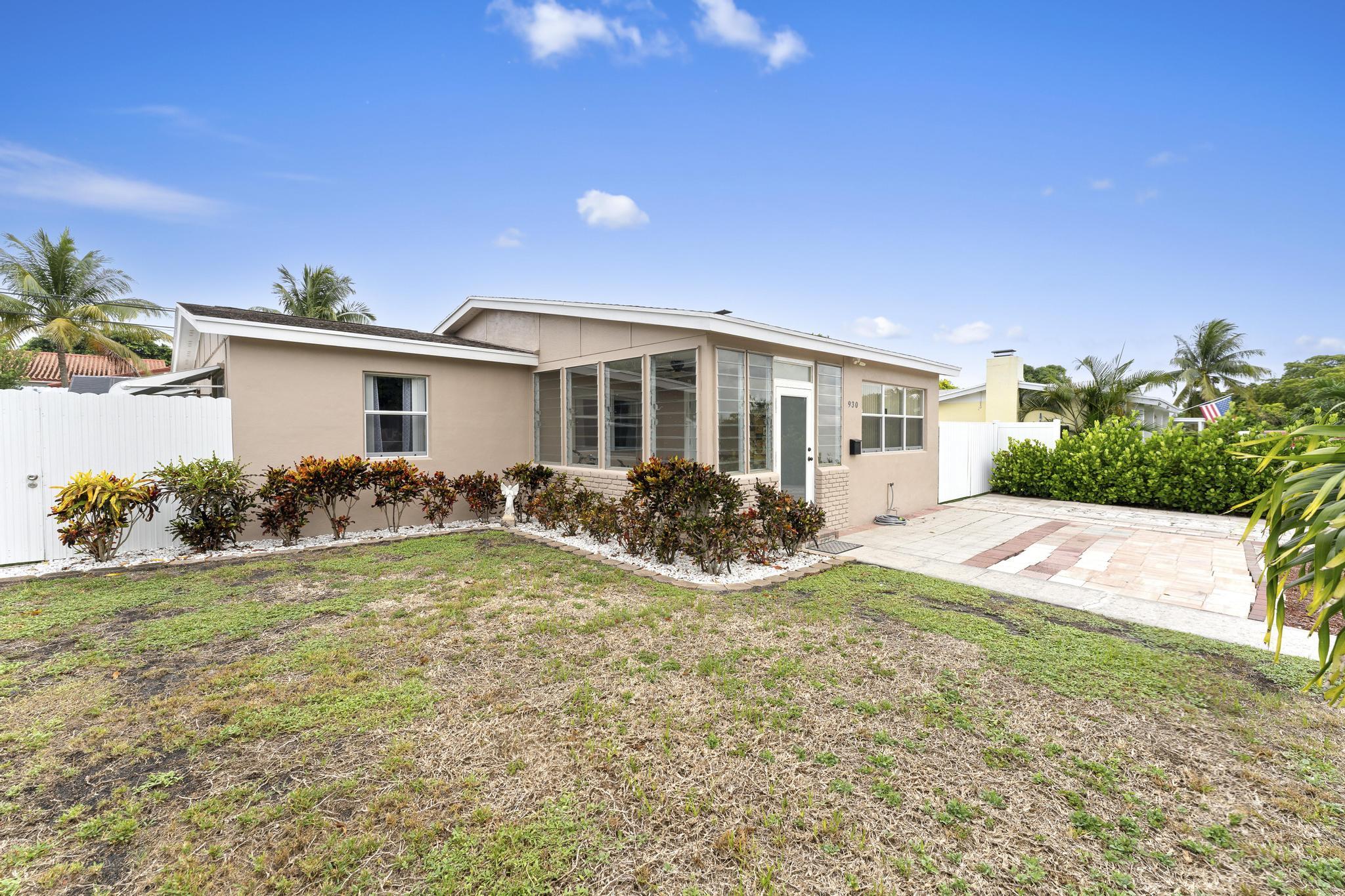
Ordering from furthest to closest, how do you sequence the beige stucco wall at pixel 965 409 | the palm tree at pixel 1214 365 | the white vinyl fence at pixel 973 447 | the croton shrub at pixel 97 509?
the palm tree at pixel 1214 365
the beige stucco wall at pixel 965 409
the white vinyl fence at pixel 973 447
the croton shrub at pixel 97 509

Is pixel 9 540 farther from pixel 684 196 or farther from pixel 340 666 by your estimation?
pixel 684 196

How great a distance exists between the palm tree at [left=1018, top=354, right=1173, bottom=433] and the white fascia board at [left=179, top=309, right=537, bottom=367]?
15411mm

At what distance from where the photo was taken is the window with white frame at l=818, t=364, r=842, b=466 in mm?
9383

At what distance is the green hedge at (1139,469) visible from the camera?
36.5 feet

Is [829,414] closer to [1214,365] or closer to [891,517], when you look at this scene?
[891,517]

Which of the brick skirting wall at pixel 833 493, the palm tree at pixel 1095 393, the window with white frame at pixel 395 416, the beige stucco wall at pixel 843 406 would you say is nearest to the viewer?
the beige stucco wall at pixel 843 406

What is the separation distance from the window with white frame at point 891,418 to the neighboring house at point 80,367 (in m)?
29.9

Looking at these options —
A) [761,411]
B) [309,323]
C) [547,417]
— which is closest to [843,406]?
[761,411]

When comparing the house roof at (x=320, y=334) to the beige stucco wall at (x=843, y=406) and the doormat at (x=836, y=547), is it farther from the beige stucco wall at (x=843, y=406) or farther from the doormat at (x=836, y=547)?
the doormat at (x=836, y=547)

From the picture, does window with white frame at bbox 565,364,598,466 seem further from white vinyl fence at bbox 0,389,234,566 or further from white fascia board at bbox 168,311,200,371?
white fascia board at bbox 168,311,200,371

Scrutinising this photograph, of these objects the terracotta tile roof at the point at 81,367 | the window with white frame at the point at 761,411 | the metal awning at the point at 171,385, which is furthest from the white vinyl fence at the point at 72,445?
the terracotta tile roof at the point at 81,367

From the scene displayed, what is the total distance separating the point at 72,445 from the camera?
689 centimetres

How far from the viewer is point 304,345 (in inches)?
337

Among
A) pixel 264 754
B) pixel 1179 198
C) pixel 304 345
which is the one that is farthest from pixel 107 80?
pixel 1179 198
